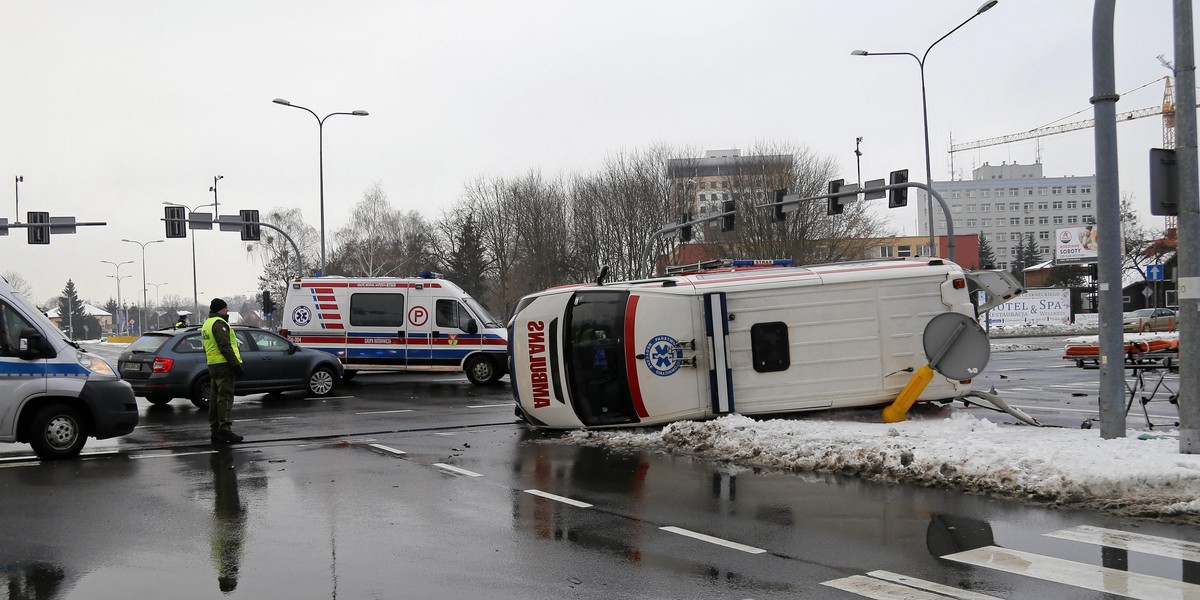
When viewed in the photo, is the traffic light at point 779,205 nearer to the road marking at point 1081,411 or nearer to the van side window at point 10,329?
the road marking at point 1081,411

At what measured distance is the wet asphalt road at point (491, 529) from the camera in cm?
584

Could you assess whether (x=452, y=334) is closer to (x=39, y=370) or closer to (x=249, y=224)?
(x=39, y=370)

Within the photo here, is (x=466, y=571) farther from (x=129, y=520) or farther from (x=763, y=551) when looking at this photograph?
(x=129, y=520)

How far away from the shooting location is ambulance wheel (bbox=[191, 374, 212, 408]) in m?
17.2

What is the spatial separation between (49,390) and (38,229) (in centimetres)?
2516

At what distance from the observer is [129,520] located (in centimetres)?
771

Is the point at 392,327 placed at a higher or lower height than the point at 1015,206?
lower

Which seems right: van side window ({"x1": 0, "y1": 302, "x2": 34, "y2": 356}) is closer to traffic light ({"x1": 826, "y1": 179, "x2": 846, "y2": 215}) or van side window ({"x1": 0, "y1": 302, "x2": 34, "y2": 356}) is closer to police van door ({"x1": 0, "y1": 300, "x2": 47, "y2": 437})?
police van door ({"x1": 0, "y1": 300, "x2": 47, "y2": 437})

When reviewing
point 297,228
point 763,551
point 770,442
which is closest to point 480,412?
point 770,442

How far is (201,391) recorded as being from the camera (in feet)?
56.8

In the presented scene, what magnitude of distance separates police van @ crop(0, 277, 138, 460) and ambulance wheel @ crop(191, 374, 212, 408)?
603 centimetres

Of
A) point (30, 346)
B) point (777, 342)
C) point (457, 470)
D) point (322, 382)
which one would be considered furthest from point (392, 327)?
point (457, 470)

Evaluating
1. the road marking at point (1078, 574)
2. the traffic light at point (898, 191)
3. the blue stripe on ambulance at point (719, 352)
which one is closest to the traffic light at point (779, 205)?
the traffic light at point (898, 191)

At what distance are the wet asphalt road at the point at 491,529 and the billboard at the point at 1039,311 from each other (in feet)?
175
